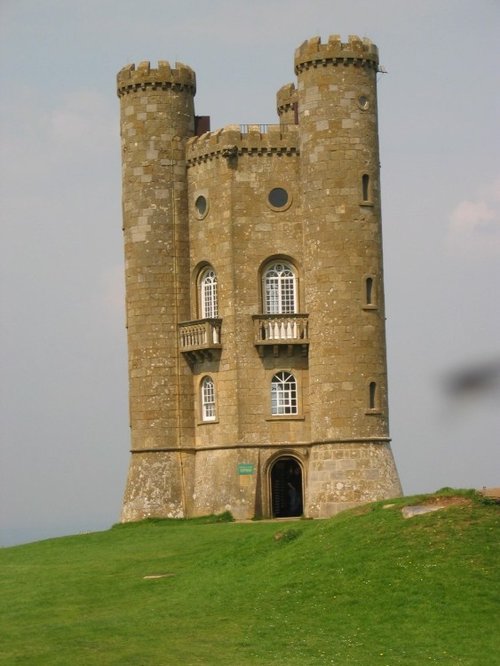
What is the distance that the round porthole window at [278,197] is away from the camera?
2803 inches

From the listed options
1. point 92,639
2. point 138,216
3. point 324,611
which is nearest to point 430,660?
point 324,611

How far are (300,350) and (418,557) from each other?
76.0 ft

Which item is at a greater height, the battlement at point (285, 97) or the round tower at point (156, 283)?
the battlement at point (285, 97)

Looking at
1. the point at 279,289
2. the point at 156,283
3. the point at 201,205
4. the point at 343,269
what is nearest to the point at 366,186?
the point at 343,269

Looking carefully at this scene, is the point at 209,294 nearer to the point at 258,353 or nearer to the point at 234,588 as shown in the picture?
the point at 258,353

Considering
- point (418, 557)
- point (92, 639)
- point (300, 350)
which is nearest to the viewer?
point (92, 639)

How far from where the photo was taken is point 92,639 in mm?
44688

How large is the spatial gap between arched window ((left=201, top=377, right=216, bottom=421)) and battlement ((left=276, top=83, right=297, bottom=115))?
1415cm

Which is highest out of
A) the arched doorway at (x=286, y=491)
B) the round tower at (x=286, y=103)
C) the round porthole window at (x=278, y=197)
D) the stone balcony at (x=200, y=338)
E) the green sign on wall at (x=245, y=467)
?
the round tower at (x=286, y=103)

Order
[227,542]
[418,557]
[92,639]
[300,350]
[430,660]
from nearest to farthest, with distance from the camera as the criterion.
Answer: [430,660]
[92,639]
[418,557]
[227,542]
[300,350]

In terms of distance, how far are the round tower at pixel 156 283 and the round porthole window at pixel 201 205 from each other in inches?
28.3

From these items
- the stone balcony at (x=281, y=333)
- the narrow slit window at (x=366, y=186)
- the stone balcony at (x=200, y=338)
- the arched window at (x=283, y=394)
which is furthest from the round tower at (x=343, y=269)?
the stone balcony at (x=200, y=338)

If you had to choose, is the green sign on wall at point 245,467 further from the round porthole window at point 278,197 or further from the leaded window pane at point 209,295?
the round porthole window at point 278,197

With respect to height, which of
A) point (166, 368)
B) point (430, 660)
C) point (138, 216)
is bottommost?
point (430, 660)
